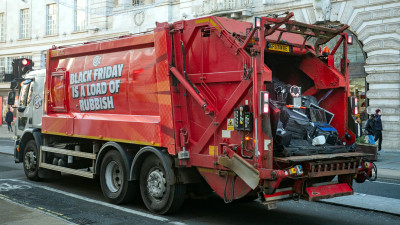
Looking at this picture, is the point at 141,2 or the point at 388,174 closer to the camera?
the point at 388,174

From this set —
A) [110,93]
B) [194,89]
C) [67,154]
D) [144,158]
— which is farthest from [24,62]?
[194,89]

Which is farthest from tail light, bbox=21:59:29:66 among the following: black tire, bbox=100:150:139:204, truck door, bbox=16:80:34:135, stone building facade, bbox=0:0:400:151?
stone building facade, bbox=0:0:400:151

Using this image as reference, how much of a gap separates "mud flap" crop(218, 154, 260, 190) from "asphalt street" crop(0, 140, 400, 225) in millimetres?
1183

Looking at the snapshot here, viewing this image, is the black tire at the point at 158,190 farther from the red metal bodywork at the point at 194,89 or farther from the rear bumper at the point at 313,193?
the rear bumper at the point at 313,193

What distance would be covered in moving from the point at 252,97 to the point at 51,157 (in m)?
6.13

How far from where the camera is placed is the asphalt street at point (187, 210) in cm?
804

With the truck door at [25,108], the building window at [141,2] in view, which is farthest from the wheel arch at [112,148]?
the building window at [141,2]

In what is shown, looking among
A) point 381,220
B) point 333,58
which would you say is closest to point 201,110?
point 333,58

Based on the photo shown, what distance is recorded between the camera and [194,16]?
2730cm

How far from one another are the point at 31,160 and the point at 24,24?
103ft

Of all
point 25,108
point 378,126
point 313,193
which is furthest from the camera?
point 378,126

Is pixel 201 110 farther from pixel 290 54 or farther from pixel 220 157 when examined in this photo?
pixel 290 54

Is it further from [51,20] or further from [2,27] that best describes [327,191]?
[2,27]

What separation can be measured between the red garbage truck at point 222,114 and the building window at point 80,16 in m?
26.0
